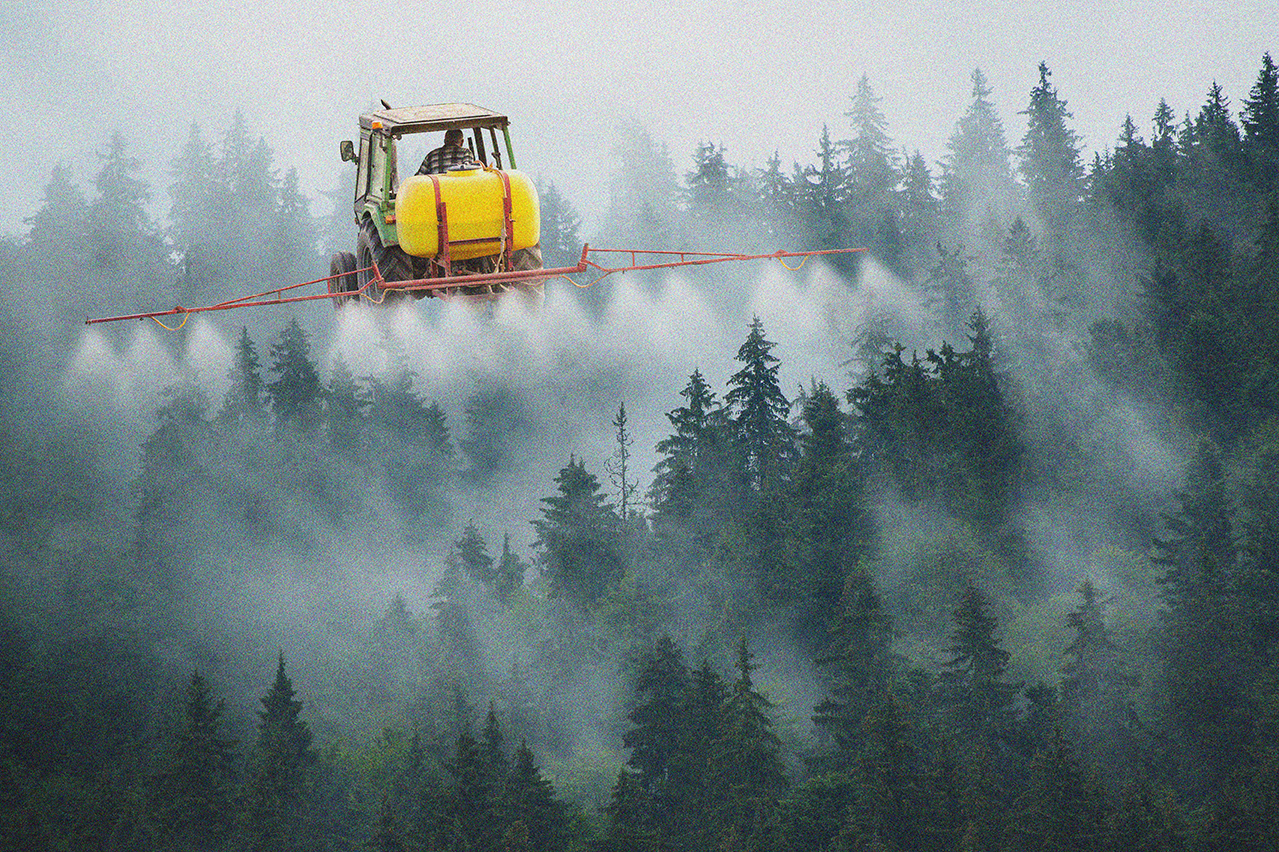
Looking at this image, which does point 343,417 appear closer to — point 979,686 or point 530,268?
point 979,686

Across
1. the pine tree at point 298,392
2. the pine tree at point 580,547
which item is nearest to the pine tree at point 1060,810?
the pine tree at point 580,547

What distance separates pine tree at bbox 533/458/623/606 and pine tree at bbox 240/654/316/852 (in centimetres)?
1812

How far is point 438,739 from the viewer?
10250 centimetres

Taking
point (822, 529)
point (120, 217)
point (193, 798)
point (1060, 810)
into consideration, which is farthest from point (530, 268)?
point (120, 217)

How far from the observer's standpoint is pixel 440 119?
813 inches

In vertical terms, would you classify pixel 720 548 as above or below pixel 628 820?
above

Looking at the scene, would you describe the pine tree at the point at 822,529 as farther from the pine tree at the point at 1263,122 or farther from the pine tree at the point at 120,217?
the pine tree at the point at 120,217

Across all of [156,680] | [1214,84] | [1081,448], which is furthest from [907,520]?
[156,680]

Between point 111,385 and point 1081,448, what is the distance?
8652 centimetres

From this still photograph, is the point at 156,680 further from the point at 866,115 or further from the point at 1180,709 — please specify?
the point at 866,115

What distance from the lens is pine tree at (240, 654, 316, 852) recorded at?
90.3 meters

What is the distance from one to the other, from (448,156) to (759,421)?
86540mm

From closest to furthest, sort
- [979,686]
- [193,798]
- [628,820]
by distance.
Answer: [628,820] < [979,686] < [193,798]

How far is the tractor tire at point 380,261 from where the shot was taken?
2270cm
